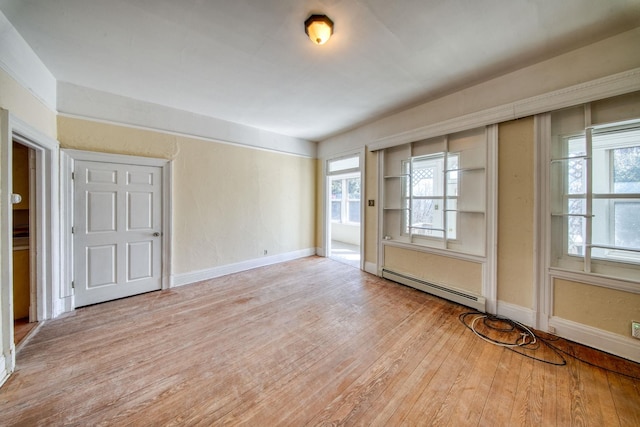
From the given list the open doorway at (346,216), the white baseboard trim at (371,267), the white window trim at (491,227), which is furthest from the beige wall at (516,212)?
the open doorway at (346,216)

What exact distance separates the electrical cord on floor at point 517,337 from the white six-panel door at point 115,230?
14.1ft

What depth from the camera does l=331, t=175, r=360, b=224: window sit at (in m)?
7.27

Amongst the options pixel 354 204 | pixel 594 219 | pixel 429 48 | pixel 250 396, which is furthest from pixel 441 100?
pixel 354 204

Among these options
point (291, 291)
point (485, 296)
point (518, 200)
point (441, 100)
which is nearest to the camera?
point (518, 200)

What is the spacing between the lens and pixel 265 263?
4746mm

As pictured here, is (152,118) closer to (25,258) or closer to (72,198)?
(72,198)

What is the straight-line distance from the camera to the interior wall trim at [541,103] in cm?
194

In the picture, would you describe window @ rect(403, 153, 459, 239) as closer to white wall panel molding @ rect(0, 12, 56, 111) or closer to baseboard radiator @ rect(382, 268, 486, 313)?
baseboard radiator @ rect(382, 268, 486, 313)

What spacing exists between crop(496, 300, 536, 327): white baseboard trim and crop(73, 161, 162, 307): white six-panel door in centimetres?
467

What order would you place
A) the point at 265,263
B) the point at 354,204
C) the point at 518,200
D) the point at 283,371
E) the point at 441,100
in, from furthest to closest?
the point at 354,204
the point at 265,263
the point at 441,100
the point at 518,200
the point at 283,371

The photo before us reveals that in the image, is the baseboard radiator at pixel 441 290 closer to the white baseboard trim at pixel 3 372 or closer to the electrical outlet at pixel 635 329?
the electrical outlet at pixel 635 329

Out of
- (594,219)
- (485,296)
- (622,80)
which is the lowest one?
(485,296)

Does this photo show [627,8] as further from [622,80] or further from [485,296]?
[485,296]

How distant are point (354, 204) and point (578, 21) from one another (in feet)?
18.7
